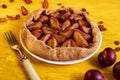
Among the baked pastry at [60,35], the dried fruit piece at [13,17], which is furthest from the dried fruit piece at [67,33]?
the dried fruit piece at [13,17]

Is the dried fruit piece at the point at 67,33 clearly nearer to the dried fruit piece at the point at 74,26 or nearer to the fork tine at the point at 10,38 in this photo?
the dried fruit piece at the point at 74,26

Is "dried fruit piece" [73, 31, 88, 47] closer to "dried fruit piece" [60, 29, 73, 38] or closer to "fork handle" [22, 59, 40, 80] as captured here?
"dried fruit piece" [60, 29, 73, 38]

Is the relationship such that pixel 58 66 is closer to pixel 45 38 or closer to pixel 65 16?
pixel 45 38

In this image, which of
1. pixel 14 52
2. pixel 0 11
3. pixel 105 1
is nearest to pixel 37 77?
pixel 14 52

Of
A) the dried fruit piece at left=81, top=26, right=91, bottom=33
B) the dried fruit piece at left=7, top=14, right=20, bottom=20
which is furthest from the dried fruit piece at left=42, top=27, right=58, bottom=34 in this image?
the dried fruit piece at left=7, top=14, right=20, bottom=20

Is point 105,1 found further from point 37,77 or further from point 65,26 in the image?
point 37,77

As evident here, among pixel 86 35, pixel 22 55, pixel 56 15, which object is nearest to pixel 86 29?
pixel 86 35
